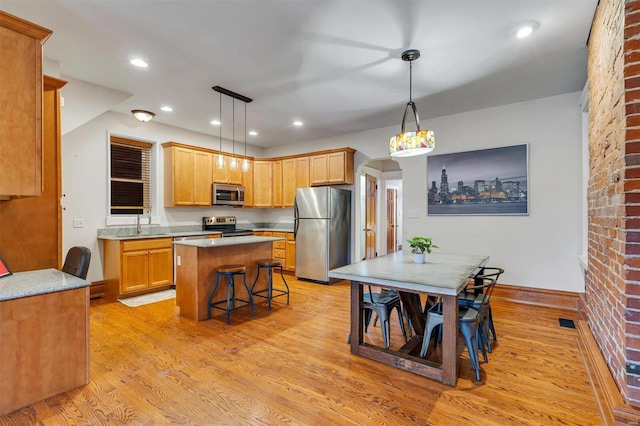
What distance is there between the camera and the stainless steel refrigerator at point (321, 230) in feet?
17.4

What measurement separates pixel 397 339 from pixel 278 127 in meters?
3.95

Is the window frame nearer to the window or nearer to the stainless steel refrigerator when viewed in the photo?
the window

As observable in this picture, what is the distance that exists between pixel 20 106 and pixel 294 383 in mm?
2661

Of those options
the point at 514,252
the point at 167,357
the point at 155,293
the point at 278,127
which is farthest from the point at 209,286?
the point at 514,252

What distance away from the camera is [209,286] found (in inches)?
142

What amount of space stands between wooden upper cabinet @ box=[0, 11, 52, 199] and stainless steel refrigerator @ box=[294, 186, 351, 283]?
3.81m

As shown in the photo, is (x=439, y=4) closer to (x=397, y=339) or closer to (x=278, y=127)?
(x=397, y=339)

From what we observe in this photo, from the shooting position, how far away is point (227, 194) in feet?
19.5

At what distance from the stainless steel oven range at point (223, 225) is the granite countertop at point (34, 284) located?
3294 millimetres

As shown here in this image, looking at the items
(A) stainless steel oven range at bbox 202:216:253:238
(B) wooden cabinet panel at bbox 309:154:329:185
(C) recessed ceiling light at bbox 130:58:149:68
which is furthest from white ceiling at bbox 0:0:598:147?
(A) stainless steel oven range at bbox 202:216:253:238

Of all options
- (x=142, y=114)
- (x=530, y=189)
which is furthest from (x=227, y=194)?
(x=530, y=189)

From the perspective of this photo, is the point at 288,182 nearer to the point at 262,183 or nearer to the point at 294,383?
the point at 262,183

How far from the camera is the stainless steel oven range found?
583 centimetres

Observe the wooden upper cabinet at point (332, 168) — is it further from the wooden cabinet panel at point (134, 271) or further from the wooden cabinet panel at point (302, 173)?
the wooden cabinet panel at point (134, 271)
